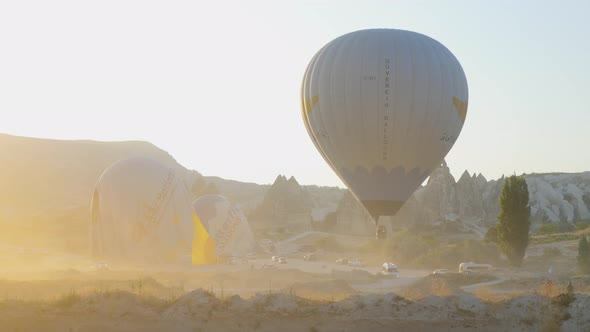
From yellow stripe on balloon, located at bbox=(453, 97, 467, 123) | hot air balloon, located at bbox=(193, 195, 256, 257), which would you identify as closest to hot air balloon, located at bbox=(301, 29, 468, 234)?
yellow stripe on balloon, located at bbox=(453, 97, 467, 123)

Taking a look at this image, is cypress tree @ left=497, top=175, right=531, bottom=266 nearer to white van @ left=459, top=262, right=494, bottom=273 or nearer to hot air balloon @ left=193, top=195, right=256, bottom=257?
white van @ left=459, top=262, right=494, bottom=273

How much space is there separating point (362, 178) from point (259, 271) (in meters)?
15.5

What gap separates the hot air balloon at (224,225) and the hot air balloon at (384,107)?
30.8 m

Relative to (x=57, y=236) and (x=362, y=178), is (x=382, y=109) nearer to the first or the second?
(x=362, y=178)

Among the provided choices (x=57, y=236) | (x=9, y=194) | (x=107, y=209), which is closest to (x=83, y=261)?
(x=107, y=209)

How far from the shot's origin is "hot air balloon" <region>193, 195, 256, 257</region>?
2857 inches

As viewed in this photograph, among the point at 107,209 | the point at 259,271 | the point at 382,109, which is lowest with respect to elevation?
the point at 259,271

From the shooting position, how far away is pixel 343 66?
40.7 meters

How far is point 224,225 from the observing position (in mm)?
74188

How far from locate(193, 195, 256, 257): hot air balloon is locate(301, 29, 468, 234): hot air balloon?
30.8 metres

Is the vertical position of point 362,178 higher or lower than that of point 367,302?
higher

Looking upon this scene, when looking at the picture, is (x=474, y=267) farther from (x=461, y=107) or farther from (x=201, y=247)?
(x=201, y=247)

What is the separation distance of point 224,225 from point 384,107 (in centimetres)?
3705

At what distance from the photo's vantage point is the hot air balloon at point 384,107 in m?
40.2
